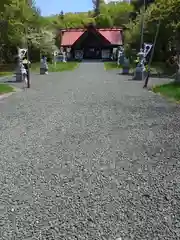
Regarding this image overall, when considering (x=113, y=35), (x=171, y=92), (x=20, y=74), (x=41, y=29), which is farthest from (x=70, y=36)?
(x=171, y=92)

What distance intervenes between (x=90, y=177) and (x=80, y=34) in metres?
67.6

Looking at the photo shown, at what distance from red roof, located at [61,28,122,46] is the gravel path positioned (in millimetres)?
61062

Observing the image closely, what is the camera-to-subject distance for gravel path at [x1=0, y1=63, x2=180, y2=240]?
380 centimetres

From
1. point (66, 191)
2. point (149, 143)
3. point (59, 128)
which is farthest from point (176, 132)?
point (66, 191)

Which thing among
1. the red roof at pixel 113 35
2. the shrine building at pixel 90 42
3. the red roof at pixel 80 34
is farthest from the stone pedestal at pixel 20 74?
the red roof at pixel 113 35

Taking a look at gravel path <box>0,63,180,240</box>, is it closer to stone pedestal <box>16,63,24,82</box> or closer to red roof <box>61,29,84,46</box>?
stone pedestal <box>16,63,24,82</box>

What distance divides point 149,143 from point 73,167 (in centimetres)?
209

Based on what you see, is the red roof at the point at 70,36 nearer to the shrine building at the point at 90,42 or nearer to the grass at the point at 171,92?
the shrine building at the point at 90,42

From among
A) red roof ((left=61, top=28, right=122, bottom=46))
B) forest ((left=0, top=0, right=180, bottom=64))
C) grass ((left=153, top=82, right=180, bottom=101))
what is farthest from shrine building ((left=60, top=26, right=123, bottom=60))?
grass ((left=153, top=82, right=180, bottom=101))

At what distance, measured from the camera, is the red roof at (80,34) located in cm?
6994

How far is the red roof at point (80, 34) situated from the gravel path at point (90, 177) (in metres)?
61.1

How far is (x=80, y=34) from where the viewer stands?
70.9 meters

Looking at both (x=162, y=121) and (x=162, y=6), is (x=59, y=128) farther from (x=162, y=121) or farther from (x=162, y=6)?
(x=162, y=6)

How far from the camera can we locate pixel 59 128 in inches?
348
